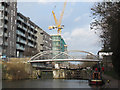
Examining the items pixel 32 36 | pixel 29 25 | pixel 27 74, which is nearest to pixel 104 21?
pixel 27 74

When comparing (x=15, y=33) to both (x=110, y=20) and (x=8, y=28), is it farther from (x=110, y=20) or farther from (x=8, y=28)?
(x=110, y=20)

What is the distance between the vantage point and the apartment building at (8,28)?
65.2m

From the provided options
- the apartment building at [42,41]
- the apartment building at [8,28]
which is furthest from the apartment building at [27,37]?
the apartment building at [8,28]

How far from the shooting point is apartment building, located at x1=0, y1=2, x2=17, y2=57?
214ft

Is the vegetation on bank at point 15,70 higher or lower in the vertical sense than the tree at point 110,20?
lower

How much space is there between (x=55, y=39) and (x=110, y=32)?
404 ft

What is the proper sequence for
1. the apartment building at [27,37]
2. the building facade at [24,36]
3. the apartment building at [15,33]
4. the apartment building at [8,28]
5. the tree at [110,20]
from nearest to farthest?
1. the tree at [110,20]
2. the apartment building at [8,28]
3. the apartment building at [15,33]
4. the building facade at [24,36]
5. the apartment building at [27,37]

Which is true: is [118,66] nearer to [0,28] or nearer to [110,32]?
[110,32]

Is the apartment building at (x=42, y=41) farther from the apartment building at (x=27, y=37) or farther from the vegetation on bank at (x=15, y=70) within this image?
the vegetation on bank at (x=15, y=70)


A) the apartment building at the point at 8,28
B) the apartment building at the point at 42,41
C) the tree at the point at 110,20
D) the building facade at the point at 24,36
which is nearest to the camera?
the tree at the point at 110,20

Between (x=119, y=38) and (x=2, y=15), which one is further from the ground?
(x=2, y=15)

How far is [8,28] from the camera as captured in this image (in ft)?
226

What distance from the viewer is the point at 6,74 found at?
57688 mm

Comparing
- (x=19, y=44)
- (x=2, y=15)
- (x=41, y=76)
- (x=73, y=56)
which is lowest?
(x=41, y=76)
